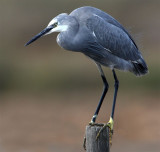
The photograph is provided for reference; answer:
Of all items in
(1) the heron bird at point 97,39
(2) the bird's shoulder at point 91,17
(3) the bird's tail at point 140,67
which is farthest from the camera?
(3) the bird's tail at point 140,67

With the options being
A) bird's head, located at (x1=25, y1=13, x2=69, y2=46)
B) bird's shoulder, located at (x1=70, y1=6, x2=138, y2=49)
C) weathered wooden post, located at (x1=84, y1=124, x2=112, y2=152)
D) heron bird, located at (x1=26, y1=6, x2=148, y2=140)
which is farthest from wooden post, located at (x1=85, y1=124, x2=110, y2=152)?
bird's shoulder, located at (x1=70, y1=6, x2=138, y2=49)

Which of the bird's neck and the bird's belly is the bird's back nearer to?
the bird's belly

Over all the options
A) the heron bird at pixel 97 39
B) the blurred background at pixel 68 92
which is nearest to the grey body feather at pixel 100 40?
the heron bird at pixel 97 39

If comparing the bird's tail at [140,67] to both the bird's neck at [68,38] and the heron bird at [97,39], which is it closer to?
the heron bird at [97,39]

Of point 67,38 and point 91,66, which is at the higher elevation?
point 91,66

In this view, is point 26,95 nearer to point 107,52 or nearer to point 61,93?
point 61,93

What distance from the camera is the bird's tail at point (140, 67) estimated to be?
21.0 ft

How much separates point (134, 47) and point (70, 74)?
7564mm

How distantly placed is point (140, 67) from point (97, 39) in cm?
69

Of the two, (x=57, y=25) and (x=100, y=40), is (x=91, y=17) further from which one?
(x=57, y=25)

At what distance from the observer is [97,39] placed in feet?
19.9

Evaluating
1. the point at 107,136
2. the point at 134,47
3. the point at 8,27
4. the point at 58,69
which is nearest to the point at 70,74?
the point at 58,69

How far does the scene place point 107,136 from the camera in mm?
5398

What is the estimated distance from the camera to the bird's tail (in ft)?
21.0
